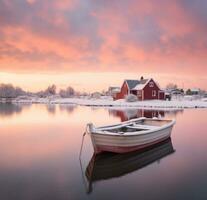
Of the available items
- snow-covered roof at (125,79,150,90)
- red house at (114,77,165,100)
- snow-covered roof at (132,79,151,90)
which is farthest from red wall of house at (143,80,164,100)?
snow-covered roof at (125,79,150,90)

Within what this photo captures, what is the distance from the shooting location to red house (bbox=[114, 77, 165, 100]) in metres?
51.4

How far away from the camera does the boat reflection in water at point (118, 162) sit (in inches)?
317

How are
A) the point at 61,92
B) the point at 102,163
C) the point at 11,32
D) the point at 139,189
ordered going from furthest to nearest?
the point at 61,92 < the point at 11,32 < the point at 102,163 < the point at 139,189

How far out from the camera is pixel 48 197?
6.29m

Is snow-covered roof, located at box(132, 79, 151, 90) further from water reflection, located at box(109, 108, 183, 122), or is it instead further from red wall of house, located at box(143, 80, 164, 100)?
water reflection, located at box(109, 108, 183, 122)

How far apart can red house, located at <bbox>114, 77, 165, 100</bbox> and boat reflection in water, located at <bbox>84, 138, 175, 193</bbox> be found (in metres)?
40.2

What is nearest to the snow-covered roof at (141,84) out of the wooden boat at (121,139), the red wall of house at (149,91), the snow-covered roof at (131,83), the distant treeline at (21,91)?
the red wall of house at (149,91)

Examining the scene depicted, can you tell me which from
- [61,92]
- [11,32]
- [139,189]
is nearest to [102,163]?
[139,189]

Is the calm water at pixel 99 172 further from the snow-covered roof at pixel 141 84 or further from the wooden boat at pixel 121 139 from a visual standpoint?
the snow-covered roof at pixel 141 84

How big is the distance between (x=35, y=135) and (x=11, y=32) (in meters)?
12.7

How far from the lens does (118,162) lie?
9.39 m

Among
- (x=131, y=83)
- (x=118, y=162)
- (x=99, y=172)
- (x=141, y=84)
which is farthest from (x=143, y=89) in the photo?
(x=99, y=172)

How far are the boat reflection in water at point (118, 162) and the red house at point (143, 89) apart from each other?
40.2 m

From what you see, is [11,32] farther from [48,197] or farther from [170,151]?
[48,197]
